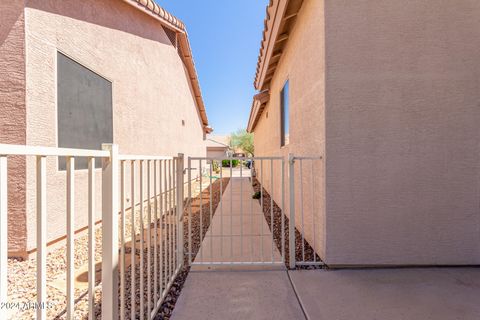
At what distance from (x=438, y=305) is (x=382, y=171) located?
4.56 feet

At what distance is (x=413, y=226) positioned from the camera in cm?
274

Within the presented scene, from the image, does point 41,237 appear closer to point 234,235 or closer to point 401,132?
point 234,235

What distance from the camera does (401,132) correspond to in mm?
2727

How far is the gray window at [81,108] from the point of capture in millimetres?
3582

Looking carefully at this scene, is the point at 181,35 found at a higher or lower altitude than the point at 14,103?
higher

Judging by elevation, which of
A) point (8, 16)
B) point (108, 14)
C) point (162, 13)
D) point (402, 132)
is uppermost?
point (162, 13)

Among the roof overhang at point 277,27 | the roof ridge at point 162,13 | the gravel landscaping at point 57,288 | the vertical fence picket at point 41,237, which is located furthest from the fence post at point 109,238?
the roof ridge at point 162,13

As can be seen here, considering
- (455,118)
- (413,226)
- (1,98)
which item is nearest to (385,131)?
(455,118)

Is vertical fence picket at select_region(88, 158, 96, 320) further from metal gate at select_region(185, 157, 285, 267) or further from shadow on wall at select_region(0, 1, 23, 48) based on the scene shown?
shadow on wall at select_region(0, 1, 23, 48)

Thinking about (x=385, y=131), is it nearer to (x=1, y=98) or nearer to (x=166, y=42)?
(x=1, y=98)

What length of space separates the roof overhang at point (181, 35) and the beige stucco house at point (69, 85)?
5 cm

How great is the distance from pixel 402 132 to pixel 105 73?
214 inches

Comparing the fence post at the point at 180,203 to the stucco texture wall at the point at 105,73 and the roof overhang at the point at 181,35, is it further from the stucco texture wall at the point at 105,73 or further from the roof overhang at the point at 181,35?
the roof overhang at the point at 181,35

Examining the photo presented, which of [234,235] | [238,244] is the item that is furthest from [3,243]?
[234,235]
